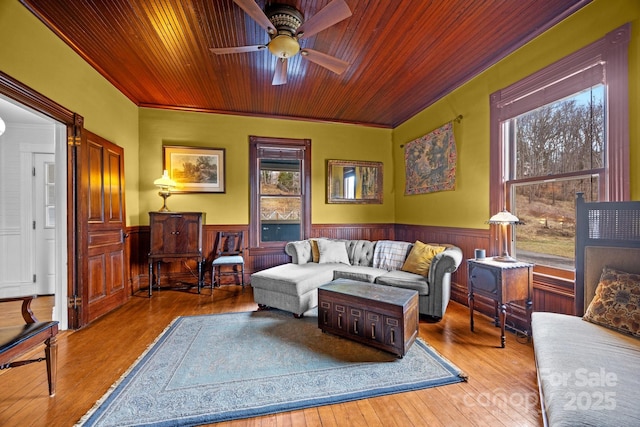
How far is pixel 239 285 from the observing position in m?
4.52

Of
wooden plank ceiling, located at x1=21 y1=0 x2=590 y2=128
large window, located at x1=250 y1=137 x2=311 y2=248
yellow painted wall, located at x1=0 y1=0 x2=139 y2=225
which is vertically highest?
wooden plank ceiling, located at x1=21 y1=0 x2=590 y2=128

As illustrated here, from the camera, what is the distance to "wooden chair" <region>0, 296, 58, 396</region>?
1509 millimetres

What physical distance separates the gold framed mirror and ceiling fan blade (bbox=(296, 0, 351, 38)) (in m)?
2.75

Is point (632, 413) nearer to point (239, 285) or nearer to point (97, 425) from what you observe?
point (97, 425)

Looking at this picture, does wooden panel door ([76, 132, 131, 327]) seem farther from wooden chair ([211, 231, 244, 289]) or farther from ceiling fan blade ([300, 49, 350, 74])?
ceiling fan blade ([300, 49, 350, 74])

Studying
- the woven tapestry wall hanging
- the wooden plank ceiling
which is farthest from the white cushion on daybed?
the wooden plank ceiling

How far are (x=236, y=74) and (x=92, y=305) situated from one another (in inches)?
126

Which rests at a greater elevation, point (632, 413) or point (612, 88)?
point (612, 88)

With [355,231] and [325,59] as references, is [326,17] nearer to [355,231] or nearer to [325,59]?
[325,59]

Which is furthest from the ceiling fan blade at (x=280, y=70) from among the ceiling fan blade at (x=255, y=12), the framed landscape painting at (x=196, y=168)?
the framed landscape painting at (x=196, y=168)

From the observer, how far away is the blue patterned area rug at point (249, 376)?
1637mm

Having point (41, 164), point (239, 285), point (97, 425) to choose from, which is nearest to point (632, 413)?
point (97, 425)

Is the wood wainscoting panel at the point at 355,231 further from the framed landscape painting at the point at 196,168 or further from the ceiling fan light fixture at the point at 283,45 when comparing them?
the ceiling fan light fixture at the point at 283,45

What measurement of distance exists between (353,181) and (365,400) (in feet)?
12.7
